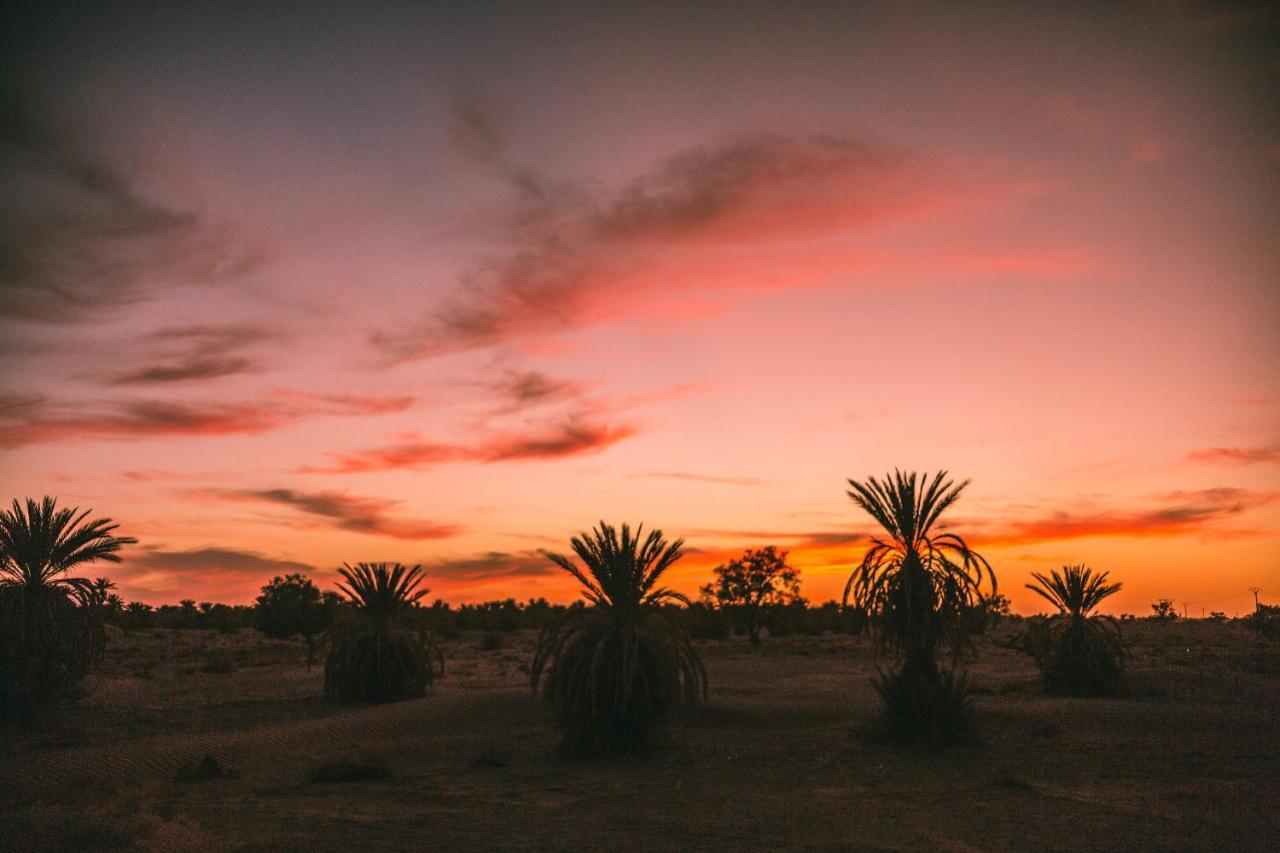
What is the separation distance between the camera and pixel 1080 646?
23500 mm

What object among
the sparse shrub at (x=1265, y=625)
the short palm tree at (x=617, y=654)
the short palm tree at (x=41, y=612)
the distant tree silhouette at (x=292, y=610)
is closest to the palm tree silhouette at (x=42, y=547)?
the short palm tree at (x=41, y=612)

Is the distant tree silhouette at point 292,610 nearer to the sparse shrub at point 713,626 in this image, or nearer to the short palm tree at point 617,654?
the sparse shrub at point 713,626

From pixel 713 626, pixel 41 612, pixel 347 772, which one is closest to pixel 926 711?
pixel 347 772

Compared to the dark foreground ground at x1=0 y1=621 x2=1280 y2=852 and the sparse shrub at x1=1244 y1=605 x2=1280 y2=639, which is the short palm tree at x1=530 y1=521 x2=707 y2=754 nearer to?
the dark foreground ground at x1=0 y1=621 x2=1280 y2=852

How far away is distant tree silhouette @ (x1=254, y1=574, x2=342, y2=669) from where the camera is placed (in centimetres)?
5312

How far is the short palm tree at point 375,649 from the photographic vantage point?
23875mm

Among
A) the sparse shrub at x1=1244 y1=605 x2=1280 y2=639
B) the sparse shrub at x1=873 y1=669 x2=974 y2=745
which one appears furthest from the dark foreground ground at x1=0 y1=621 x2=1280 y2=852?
the sparse shrub at x1=1244 y1=605 x2=1280 y2=639

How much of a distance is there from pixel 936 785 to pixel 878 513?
4946mm

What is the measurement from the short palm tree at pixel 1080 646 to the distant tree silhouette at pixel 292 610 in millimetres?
40982

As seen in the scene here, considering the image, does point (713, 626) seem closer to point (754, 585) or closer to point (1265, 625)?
point (754, 585)

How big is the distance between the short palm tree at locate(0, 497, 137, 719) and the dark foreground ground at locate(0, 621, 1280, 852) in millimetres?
1256

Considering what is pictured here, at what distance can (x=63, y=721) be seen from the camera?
22141 mm

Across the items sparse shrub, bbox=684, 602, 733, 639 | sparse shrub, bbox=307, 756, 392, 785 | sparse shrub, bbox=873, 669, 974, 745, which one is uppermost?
sparse shrub, bbox=684, 602, 733, 639

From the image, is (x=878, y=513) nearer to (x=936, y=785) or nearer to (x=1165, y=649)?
(x=936, y=785)
